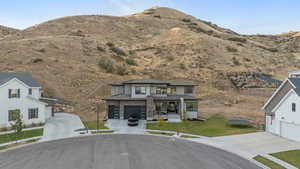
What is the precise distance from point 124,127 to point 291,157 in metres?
21.3

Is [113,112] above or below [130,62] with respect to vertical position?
below

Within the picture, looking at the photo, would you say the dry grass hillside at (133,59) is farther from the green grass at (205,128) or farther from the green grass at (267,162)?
the green grass at (267,162)

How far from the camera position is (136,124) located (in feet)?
106

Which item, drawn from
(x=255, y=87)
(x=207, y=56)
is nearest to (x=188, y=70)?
(x=207, y=56)

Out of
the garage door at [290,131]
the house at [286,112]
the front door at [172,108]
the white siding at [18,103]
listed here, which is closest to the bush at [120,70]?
the front door at [172,108]

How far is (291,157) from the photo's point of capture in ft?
60.5

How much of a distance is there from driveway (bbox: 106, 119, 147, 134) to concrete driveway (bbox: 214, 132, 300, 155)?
10920mm

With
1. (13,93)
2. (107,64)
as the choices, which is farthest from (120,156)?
(107,64)

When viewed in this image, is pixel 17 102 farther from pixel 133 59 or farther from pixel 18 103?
pixel 133 59

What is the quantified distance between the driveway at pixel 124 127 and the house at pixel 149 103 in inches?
74.8

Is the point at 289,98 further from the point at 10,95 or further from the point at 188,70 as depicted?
the point at 188,70

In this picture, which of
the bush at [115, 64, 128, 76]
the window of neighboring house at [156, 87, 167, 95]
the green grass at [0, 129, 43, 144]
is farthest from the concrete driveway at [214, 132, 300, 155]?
the bush at [115, 64, 128, 76]

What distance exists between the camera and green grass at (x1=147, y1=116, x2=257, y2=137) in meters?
28.4

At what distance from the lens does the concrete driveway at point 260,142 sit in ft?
68.8
